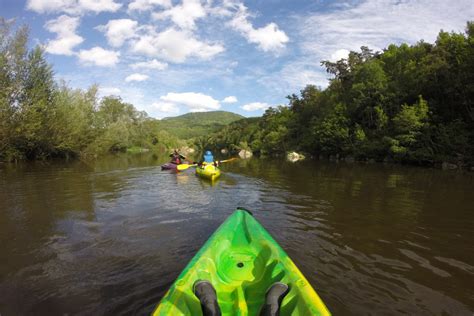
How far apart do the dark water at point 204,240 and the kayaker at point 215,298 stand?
1.19 m

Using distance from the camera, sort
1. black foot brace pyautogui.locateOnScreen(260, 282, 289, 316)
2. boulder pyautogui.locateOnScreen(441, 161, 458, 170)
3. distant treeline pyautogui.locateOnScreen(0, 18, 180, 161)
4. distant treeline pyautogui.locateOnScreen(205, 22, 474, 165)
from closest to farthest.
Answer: black foot brace pyautogui.locateOnScreen(260, 282, 289, 316)
distant treeline pyautogui.locateOnScreen(0, 18, 180, 161)
boulder pyautogui.locateOnScreen(441, 161, 458, 170)
distant treeline pyautogui.locateOnScreen(205, 22, 474, 165)

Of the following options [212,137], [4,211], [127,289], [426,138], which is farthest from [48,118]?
[212,137]

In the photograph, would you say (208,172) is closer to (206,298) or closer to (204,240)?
(204,240)

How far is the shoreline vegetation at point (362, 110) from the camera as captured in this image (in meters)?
24.3

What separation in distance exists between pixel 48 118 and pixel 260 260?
29.1 m

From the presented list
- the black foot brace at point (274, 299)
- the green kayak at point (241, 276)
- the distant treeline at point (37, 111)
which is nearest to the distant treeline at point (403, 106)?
the green kayak at point (241, 276)

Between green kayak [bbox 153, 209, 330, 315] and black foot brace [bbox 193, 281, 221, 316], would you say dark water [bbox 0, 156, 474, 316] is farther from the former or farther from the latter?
black foot brace [bbox 193, 281, 221, 316]

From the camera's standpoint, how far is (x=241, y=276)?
4.41 metres

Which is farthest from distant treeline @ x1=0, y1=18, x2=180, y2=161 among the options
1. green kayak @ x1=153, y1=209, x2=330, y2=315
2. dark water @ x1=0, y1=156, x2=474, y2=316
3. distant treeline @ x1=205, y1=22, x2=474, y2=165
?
distant treeline @ x1=205, y1=22, x2=474, y2=165

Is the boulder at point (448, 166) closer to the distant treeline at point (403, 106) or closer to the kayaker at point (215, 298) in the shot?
the distant treeline at point (403, 106)

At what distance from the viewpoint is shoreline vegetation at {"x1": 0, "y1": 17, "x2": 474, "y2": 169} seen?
2427 cm

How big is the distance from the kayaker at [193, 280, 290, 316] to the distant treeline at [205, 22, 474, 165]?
2938 centimetres

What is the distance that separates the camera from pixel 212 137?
11469 cm

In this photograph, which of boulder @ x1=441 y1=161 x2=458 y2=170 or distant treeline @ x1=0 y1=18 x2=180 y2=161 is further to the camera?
boulder @ x1=441 y1=161 x2=458 y2=170
